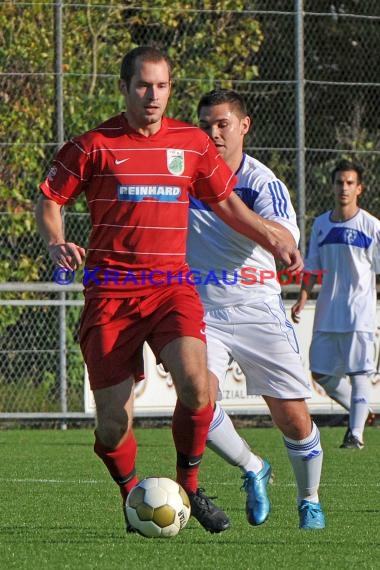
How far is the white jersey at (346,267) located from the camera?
1156cm

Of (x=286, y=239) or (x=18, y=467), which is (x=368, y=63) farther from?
(x=286, y=239)

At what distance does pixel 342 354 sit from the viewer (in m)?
11.7

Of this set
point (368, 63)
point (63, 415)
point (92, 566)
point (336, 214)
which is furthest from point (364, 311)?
point (92, 566)

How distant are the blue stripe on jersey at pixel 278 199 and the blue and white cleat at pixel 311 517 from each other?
1329 mm

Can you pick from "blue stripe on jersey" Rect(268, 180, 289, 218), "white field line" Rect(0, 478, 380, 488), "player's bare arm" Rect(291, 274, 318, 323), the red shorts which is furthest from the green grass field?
"blue stripe on jersey" Rect(268, 180, 289, 218)

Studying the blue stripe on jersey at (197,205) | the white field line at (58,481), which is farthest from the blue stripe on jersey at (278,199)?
the white field line at (58,481)

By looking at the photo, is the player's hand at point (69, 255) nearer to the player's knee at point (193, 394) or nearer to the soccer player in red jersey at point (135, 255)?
the soccer player in red jersey at point (135, 255)

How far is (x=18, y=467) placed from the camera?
9.57 m

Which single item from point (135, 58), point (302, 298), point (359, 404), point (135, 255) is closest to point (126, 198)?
point (135, 255)

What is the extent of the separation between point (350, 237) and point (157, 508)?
6.20 meters

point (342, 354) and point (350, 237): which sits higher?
point (350, 237)

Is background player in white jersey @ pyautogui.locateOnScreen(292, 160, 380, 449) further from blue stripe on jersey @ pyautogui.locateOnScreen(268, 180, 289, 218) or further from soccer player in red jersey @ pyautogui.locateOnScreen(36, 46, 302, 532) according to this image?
soccer player in red jersey @ pyautogui.locateOnScreen(36, 46, 302, 532)

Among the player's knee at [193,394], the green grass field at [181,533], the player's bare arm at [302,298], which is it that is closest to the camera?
the green grass field at [181,533]

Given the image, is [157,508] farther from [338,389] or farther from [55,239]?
[338,389]
